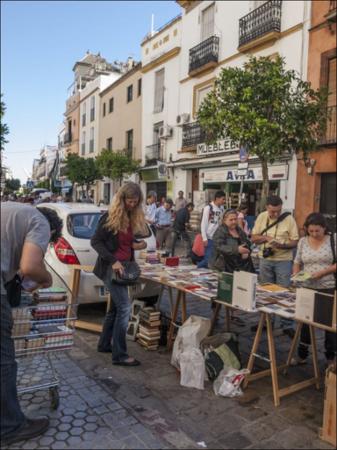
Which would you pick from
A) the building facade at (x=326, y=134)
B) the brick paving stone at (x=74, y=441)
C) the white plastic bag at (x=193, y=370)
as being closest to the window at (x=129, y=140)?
the building facade at (x=326, y=134)


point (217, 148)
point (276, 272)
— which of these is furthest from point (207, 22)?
point (276, 272)

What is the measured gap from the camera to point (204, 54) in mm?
16781

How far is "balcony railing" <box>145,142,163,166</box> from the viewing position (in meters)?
20.6

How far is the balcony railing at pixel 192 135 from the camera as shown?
56.0ft

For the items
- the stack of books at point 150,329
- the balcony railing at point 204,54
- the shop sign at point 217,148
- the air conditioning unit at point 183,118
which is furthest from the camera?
the air conditioning unit at point 183,118

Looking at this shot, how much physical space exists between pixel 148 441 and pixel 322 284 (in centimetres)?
229

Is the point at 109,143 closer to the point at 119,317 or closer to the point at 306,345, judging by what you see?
the point at 119,317

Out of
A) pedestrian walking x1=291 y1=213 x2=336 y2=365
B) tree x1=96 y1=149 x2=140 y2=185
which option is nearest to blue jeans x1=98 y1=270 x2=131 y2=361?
pedestrian walking x1=291 y1=213 x2=336 y2=365

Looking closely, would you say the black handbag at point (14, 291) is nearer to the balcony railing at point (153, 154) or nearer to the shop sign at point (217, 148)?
the shop sign at point (217, 148)

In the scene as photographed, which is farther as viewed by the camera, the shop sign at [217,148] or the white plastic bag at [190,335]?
the shop sign at [217,148]

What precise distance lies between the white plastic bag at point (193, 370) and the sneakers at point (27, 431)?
1324mm

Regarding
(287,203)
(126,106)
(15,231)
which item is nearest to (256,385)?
(15,231)

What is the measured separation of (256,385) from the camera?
152 inches

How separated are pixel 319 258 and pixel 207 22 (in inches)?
615
